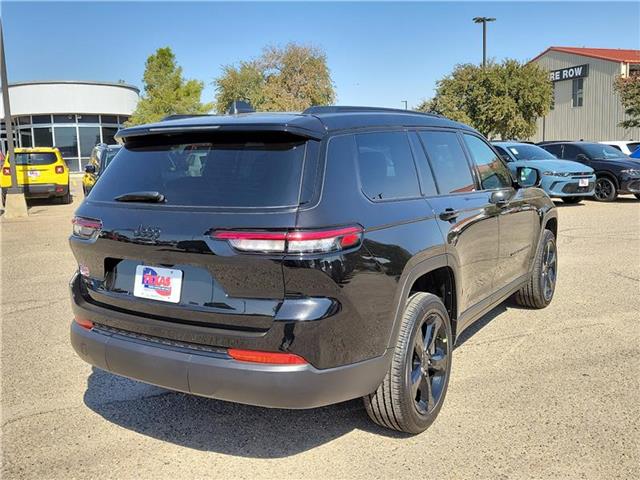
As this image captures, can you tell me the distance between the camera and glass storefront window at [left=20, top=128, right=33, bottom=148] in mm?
41062

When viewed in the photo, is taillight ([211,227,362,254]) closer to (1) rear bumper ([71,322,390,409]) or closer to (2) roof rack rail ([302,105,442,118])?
(1) rear bumper ([71,322,390,409])

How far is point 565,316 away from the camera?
5668 mm

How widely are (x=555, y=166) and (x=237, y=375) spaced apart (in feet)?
44.6

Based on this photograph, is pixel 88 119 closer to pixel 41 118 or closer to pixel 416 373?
pixel 41 118

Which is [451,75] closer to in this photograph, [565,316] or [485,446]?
[565,316]

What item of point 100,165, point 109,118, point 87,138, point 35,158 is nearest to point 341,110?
point 100,165

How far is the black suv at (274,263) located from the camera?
8.84 feet

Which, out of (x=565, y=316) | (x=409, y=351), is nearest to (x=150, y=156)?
(x=409, y=351)

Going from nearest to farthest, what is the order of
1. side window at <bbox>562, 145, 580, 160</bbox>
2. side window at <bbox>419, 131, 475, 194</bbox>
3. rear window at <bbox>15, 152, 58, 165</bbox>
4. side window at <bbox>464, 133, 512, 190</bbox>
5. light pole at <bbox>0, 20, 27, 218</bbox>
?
side window at <bbox>419, 131, 475, 194</bbox>, side window at <bbox>464, 133, 512, 190</bbox>, light pole at <bbox>0, 20, 27, 218</bbox>, side window at <bbox>562, 145, 580, 160</bbox>, rear window at <bbox>15, 152, 58, 165</bbox>

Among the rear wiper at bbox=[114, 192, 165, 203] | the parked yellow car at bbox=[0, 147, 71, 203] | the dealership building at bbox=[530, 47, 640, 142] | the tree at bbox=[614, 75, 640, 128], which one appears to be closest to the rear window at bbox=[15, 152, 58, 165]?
the parked yellow car at bbox=[0, 147, 71, 203]

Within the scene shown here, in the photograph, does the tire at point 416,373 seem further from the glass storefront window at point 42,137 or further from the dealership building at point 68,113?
the glass storefront window at point 42,137

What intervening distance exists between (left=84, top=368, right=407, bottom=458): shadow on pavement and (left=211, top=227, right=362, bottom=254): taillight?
1.26 meters

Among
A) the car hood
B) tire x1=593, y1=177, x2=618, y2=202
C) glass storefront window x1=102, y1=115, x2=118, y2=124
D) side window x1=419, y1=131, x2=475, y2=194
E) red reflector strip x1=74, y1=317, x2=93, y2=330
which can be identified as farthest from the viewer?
glass storefront window x1=102, y1=115, x2=118, y2=124

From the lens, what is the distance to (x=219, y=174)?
9.75ft
